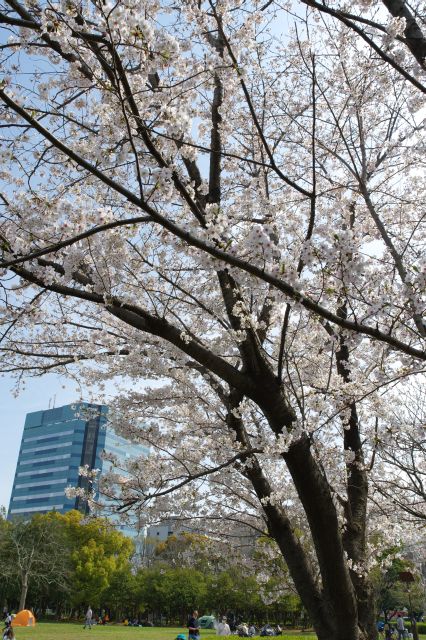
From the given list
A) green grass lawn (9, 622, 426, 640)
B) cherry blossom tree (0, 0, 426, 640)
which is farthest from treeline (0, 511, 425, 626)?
cherry blossom tree (0, 0, 426, 640)

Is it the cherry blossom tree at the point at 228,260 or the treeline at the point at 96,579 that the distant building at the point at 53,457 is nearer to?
A: the treeline at the point at 96,579

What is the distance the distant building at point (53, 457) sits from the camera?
242ft

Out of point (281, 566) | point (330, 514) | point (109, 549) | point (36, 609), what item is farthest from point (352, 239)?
point (36, 609)

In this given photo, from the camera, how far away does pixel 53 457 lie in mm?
76438

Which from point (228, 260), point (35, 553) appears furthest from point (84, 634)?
point (228, 260)

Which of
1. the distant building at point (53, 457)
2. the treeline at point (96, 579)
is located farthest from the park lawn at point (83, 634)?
the distant building at point (53, 457)

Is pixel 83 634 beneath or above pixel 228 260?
beneath

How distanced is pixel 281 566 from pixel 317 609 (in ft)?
13.0

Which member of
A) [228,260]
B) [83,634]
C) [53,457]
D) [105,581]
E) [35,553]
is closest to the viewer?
[228,260]

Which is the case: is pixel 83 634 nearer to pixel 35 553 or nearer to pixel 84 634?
pixel 84 634

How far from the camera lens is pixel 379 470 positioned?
7902mm

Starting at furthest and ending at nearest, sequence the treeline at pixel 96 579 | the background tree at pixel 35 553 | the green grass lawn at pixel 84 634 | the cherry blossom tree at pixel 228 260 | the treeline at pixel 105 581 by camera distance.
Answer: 1. the treeline at pixel 96 579
2. the treeline at pixel 105 581
3. the background tree at pixel 35 553
4. the green grass lawn at pixel 84 634
5. the cherry blossom tree at pixel 228 260

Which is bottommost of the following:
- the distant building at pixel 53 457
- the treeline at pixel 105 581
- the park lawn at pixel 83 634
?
the park lawn at pixel 83 634

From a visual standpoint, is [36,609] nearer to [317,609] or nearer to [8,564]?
[8,564]
